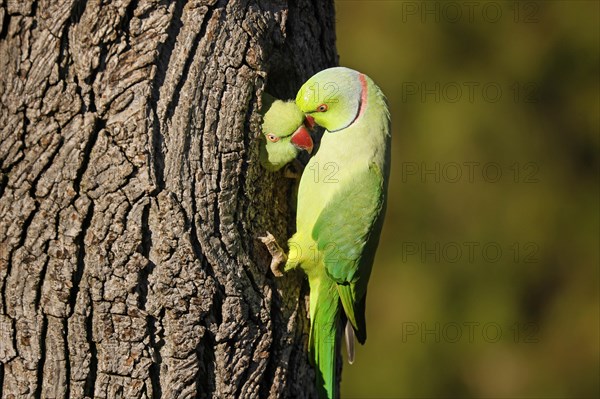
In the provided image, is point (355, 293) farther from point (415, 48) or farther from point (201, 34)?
point (415, 48)

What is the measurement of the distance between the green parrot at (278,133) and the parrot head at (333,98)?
0.08m

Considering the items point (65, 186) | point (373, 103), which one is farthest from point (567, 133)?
point (65, 186)

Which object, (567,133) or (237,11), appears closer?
(237,11)

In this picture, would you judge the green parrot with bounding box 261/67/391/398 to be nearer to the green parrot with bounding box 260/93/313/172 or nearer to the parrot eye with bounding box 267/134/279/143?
the green parrot with bounding box 260/93/313/172

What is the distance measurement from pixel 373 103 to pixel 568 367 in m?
4.47

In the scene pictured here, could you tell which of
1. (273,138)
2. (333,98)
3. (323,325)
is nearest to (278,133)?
(273,138)

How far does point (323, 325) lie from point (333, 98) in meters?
1.01

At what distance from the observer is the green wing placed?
3.26 m

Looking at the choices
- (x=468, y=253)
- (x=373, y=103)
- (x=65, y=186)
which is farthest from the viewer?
(x=468, y=253)

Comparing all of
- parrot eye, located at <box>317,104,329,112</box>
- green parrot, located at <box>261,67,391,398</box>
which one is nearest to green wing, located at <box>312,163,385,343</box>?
green parrot, located at <box>261,67,391,398</box>

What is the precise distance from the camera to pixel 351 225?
326 cm

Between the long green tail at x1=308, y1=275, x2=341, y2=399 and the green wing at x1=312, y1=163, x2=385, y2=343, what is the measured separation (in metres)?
0.08

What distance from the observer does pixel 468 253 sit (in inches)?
264

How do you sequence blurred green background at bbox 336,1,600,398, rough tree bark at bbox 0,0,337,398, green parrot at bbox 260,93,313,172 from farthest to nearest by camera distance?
blurred green background at bbox 336,1,600,398 < green parrot at bbox 260,93,313,172 < rough tree bark at bbox 0,0,337,398
